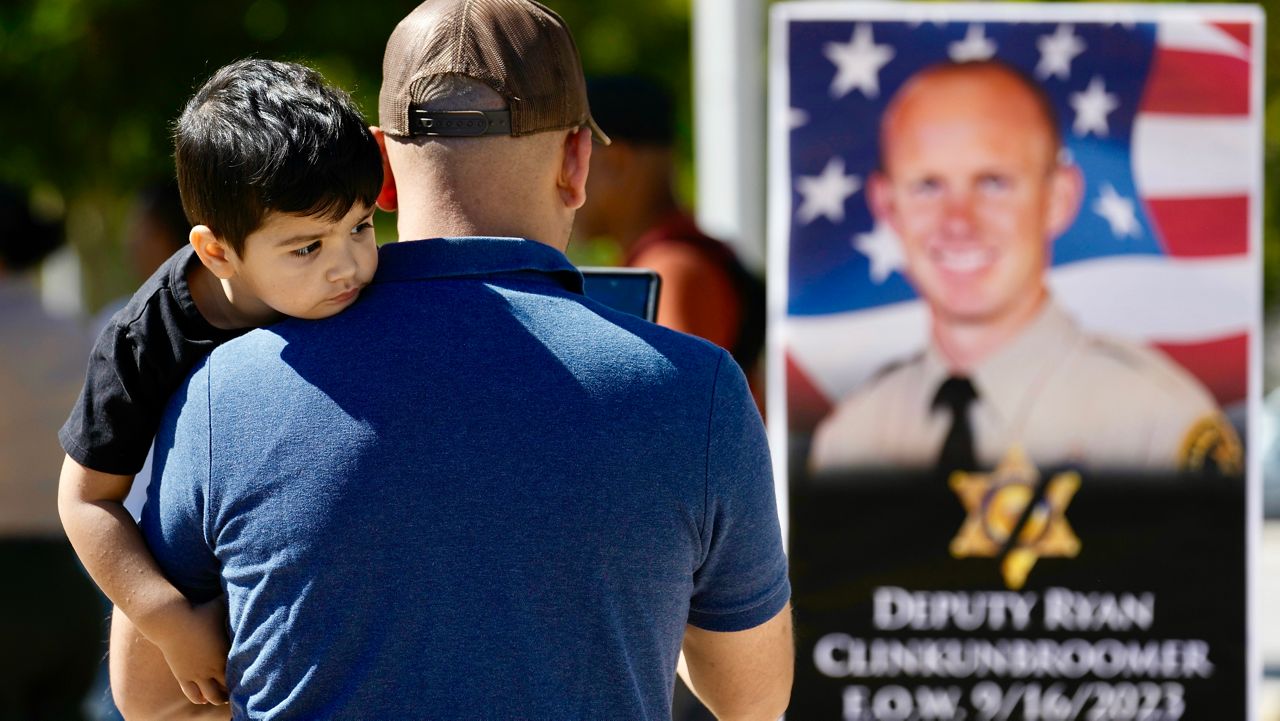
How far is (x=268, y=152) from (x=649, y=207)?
7.46 ft

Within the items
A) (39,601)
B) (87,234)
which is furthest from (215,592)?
(87,234)

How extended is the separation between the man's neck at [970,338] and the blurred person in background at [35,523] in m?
2.20

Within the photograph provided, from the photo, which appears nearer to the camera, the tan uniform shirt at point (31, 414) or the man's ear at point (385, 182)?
the man's ear at point (385, 182)

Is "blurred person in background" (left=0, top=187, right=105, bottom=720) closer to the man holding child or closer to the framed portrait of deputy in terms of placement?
the framed portrait of deputy

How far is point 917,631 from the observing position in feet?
11.3

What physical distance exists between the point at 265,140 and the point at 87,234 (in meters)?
8.36

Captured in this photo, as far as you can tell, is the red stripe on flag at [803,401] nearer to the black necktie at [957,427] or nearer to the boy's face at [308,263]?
the black necktie at [957,427]

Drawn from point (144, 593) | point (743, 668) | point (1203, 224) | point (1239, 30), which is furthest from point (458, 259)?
point (1239, 30)

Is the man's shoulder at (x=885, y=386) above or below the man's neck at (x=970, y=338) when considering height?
below

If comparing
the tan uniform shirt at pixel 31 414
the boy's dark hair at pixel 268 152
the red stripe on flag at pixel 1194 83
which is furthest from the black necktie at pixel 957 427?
the tan uniform shirt at pixel 31 414

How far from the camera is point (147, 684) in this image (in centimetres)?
171

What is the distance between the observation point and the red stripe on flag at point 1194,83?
3432 mm

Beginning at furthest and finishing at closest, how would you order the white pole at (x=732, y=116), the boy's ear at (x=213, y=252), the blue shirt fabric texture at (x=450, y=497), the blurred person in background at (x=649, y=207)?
the white pole at (x=732, y=116)
the blurred person in background at (x=649, y=207)
the boy's ear at (x=213, y=252)
the blue shirt fabric texture at (x=450, y=497)

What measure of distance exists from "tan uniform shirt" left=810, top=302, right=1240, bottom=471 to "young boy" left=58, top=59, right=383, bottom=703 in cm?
201
